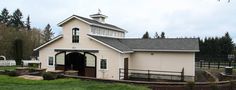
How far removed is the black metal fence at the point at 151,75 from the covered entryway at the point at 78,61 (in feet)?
9.51

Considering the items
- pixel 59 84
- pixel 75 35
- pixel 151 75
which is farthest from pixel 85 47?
pixel 59 84

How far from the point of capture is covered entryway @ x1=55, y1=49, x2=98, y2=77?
27266mm

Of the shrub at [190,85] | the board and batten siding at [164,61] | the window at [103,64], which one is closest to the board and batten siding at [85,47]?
the window at [103,64]

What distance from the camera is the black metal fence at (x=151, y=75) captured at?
2659 centimetres

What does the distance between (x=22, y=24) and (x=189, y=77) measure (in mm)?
70534

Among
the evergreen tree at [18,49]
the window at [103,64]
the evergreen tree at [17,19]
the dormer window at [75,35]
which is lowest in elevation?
the window at [103,64]

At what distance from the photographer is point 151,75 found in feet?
91.0

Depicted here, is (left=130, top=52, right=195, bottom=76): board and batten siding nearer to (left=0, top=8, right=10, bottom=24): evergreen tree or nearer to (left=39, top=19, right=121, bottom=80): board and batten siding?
(left=39, top=19, right=121, bottom=80): board and batten siding

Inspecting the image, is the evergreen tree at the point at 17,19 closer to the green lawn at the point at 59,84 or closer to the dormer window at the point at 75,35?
the dormer window at the point at 75,35

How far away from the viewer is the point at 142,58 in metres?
28.6

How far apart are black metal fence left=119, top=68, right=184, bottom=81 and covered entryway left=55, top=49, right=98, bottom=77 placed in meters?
2.90

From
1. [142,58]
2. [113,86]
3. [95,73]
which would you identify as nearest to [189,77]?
[142,58]

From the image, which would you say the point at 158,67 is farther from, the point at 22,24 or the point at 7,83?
the point at 22,24

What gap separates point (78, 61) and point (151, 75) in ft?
22.2
